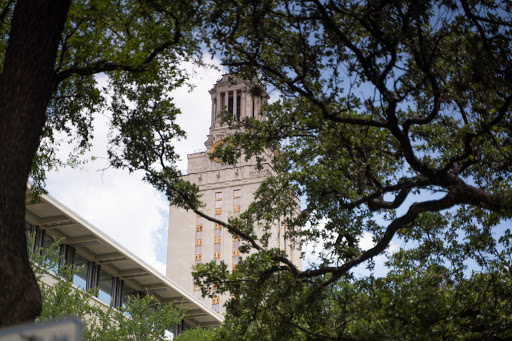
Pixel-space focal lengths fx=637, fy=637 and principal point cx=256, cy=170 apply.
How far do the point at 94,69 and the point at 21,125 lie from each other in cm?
386

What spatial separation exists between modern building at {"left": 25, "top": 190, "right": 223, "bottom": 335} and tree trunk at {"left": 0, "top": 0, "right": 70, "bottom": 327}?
90.2 feet

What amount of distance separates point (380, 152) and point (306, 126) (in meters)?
1.84

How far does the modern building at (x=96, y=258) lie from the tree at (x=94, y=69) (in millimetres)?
22945

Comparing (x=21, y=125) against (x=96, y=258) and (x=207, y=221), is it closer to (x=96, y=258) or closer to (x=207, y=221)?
(x=96, y=258)

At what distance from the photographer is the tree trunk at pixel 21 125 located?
670cm

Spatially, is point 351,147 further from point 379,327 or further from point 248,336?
point 248,336

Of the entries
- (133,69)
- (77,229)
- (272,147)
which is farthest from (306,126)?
(77,229)

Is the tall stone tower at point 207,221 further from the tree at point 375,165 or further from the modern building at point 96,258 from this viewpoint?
the tree at point 375,165

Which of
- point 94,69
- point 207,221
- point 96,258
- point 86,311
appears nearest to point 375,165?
point 94,69

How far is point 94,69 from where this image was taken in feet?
37.1

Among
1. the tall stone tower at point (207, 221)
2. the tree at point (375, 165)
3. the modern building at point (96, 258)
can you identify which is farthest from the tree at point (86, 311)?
the tall stone tower at point (207, 221)

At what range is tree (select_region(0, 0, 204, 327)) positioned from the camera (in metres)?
8.00

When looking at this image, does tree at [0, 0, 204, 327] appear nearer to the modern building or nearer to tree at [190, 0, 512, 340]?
tree at [190, 0, 512, 340]

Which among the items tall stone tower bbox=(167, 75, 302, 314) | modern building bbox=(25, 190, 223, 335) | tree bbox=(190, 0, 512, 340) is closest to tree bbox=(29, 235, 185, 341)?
modern building bbox=(25, 190, 223, 335)
